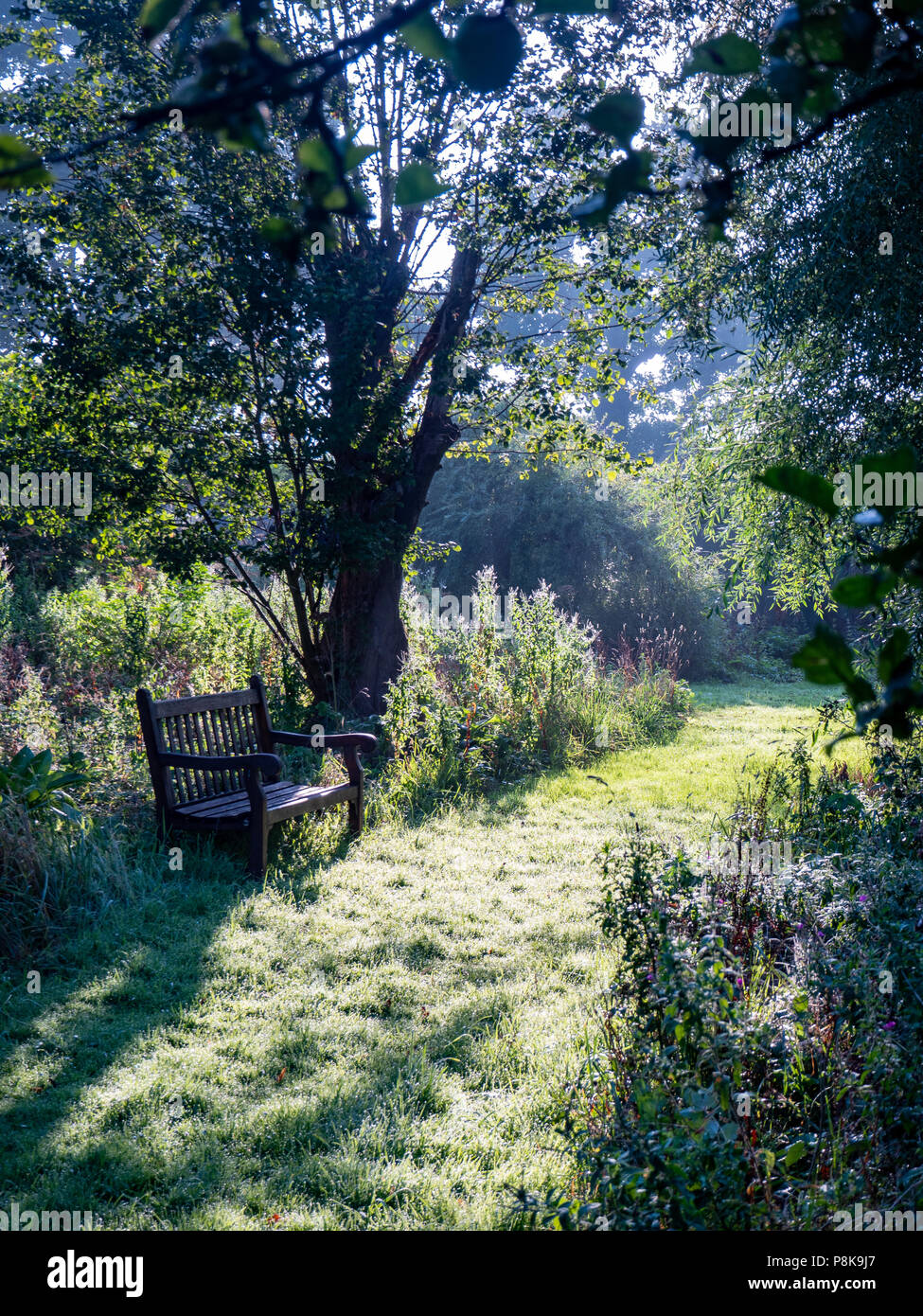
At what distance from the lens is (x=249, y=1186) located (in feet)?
8.42

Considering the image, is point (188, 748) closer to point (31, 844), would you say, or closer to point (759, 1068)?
point (31, 844)

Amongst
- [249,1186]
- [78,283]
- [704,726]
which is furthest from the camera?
[704,726]

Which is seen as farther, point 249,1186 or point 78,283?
point 78,283

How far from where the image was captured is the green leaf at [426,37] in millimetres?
795

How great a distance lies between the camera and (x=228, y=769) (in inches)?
207

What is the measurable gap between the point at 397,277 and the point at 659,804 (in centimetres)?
534

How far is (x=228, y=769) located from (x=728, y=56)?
497cm

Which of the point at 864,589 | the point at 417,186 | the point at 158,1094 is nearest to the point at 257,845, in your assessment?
the point at 158,1094

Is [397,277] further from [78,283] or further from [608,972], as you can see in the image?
[608,972]

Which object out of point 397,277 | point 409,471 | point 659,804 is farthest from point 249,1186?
point 397,277

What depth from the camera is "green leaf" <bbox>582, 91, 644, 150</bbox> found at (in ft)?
2.59

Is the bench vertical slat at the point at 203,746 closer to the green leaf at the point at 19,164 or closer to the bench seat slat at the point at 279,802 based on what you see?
the bench seat slat at the point at 279,802

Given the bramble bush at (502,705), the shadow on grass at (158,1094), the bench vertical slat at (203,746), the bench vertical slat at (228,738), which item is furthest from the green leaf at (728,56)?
the bramble bush at (502,705)

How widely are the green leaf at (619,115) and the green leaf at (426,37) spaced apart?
0.49 feet
